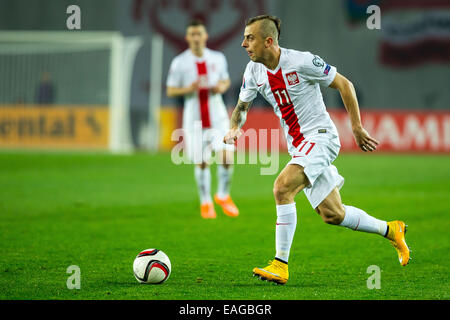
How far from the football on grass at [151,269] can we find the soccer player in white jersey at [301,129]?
0.67 m

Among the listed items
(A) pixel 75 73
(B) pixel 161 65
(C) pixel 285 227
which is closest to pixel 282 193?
(C) pixel 285 227

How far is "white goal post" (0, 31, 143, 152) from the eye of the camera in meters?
20.7

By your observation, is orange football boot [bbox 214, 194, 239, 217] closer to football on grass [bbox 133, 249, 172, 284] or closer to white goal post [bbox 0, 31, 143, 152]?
football on grass [bbox 133, 249, 172, 284]

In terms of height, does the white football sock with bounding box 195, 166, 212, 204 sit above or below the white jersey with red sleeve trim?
below

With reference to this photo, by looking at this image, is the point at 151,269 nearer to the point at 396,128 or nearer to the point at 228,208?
the point at 228,208

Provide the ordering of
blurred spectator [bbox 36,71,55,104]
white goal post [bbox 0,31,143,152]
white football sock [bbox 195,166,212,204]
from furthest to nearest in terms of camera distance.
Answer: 1. blurred spectator [bbox 36,71,55,104]
2. white goal post [bbox 0,31,143,152]
3. white football sock [bbox 195,166,212,204]

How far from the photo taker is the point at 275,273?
5.54m

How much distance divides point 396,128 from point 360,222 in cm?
1574

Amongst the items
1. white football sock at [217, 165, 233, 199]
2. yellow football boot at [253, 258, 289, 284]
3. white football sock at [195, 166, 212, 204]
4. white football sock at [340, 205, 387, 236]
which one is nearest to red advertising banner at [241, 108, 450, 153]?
white football sock at [217, 165, 233, 199]

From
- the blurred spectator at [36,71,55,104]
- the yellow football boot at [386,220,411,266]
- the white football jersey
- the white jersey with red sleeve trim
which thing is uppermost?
the blurred spectator at [36,71,55,104]

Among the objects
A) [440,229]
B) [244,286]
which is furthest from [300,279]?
[440,229]

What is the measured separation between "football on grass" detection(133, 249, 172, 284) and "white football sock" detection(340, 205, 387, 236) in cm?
138

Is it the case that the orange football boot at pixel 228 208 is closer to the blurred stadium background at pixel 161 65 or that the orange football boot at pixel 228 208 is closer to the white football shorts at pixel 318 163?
the white football shorts at pixel 318 163

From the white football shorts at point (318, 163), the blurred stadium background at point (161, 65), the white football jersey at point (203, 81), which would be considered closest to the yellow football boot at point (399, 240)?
the white football shorts at point (318, 163)
